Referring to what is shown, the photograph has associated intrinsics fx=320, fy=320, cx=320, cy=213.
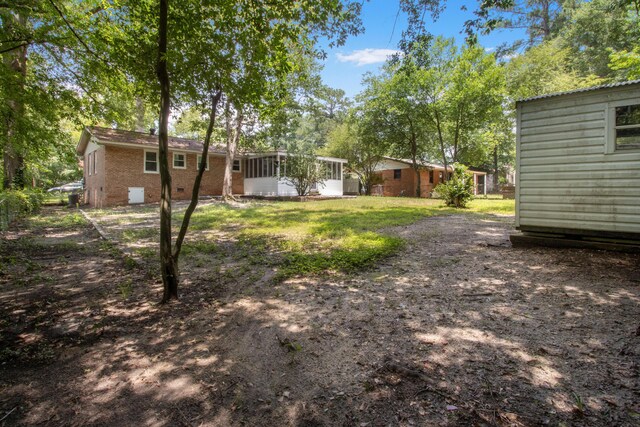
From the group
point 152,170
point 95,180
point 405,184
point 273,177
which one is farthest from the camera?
point 405,184

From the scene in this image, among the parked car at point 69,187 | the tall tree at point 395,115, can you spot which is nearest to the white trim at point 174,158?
the tall tree at point 395,115

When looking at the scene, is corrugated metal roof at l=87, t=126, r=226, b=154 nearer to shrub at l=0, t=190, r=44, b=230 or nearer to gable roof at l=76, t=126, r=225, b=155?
gable roof at l=76, t=126, r=225, b=155

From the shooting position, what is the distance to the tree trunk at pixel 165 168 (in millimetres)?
3867

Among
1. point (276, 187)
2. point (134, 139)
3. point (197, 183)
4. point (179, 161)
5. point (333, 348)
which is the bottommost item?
point (333, 348)

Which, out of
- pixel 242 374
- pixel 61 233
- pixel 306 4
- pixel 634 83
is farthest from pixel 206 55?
pixel 61 233

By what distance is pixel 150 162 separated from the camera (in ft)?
68.3

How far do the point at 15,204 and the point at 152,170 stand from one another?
32.0 feet

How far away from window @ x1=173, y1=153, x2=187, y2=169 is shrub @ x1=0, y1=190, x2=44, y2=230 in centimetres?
750

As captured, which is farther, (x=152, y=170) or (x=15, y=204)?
(x=152, y=170)

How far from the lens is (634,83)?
18.1 feet

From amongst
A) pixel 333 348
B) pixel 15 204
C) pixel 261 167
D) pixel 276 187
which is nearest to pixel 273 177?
pixel 276 187

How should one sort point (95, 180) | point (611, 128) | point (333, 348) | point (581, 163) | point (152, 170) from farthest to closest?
1. point (95, 180)
2. point (152, 170)
3. point (581, 163)
4. point (611, 128)
5. point (333, 348)

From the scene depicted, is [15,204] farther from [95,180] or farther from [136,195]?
[95,180]

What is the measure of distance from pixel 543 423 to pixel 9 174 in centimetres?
1950
